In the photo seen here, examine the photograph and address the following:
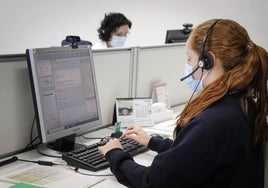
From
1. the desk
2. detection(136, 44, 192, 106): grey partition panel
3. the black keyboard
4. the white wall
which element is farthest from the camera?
the white wall

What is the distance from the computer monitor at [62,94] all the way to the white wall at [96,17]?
198cm

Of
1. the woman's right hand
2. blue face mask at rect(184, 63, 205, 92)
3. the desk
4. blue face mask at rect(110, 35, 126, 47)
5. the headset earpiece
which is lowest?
the desk

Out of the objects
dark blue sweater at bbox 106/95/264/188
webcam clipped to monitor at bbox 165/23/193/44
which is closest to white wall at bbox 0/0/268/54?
webcam clipped to monitor at bbox 165/23/193/44

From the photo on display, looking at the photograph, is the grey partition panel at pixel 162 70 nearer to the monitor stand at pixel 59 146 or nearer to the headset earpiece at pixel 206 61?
the monitor stand at pixel 59 146

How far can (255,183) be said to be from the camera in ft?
3.54

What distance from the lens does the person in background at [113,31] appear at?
360 cm

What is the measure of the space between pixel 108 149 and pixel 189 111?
1.08ft

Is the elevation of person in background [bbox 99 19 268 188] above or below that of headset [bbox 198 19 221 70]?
below

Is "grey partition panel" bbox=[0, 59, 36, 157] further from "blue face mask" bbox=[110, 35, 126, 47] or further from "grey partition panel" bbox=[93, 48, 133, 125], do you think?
"blue face mask" bbox=[110, 35, 126, 47]

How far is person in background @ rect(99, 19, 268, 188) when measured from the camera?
957 mm

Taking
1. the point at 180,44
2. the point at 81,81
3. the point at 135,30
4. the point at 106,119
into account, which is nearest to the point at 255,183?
the point at 81,81

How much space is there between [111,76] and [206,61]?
0.96m

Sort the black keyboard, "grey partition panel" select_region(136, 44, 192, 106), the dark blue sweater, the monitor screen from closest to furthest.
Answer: the dark blue sweater
the black keyboard
"grey partition panel" select_region(136, 44, 192, 106)
the monitor screen

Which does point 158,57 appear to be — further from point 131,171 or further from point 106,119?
point 131,171
